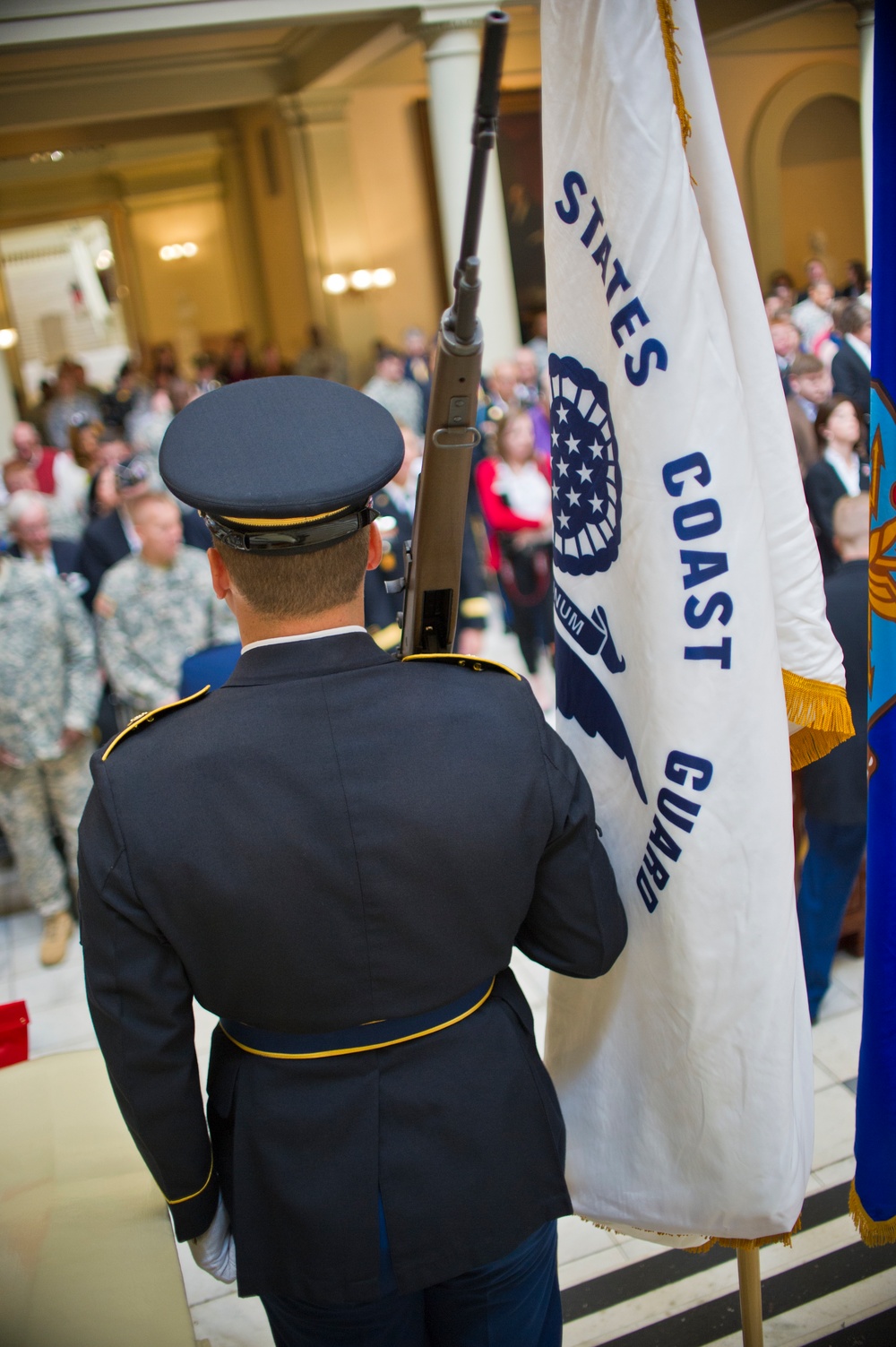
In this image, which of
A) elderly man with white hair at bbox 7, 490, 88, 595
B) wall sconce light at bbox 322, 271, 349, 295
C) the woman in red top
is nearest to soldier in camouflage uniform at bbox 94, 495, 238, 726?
elderly man with white hair at bbox 7, 490, 88, 595

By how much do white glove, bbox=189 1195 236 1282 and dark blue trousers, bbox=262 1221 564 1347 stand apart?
0.22 feet

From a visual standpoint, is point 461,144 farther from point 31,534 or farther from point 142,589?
point 142,589

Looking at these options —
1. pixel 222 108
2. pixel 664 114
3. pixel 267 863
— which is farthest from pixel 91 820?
pixel 222 108

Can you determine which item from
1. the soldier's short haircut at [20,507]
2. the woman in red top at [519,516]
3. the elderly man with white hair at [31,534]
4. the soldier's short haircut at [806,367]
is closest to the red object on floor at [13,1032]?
the elderly man with white hair at [31,534]

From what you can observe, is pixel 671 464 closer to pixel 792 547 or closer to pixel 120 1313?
pixel 792 547

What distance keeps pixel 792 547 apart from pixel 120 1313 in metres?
1.34

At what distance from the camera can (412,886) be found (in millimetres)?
1226

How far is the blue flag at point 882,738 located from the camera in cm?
145

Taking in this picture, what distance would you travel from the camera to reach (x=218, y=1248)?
143cm

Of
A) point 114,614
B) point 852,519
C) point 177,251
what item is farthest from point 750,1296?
point 177,251

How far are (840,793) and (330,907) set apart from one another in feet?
6.05

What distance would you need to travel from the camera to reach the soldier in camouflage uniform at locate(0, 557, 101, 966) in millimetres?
3781

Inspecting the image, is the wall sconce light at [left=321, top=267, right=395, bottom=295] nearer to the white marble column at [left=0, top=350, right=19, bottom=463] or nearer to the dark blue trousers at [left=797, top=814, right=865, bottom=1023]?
the white marble column at [left=0, top=350, right=19, bottom=463]

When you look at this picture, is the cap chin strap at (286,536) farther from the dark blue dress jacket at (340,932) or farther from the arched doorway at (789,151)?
the arched doorway at (789,151)
